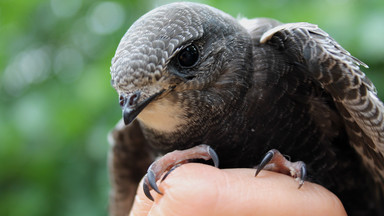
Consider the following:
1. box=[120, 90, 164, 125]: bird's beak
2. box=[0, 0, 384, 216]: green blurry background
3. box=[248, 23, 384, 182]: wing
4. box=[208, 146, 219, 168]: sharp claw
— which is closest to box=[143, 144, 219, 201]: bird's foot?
box=[208, 146, 219, 168]: sharp claw

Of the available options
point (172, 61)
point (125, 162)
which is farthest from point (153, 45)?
point (125, 162)

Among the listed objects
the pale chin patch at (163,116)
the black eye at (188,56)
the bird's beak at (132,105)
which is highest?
the black eye at (188,56)

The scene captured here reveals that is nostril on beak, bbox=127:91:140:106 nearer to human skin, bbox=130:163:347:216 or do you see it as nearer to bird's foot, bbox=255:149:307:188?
human skin, bbox=130:163:347:216

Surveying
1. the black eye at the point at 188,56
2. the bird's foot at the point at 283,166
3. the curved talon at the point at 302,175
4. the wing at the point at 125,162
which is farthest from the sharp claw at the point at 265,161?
the wing at the point at 125,162

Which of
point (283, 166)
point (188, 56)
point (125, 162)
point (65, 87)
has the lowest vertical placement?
point (125, 162)

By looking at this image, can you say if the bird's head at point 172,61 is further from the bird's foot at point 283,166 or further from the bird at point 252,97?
the bird's foot at point 283,166

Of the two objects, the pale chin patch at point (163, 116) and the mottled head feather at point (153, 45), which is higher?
the mottled head feather at point (153, 45)

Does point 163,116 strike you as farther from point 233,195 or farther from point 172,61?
point 233,195
